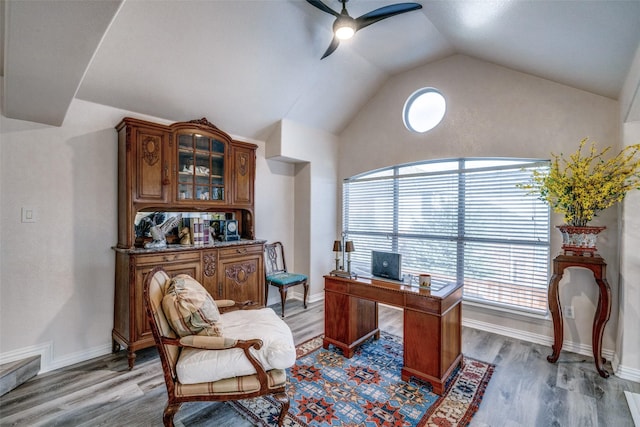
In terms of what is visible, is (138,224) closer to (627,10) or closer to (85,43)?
(85,43)

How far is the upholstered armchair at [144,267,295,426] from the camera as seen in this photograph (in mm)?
1765

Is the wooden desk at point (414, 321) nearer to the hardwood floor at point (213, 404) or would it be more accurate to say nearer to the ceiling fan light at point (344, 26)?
the hardwood floor at point (213, 404)

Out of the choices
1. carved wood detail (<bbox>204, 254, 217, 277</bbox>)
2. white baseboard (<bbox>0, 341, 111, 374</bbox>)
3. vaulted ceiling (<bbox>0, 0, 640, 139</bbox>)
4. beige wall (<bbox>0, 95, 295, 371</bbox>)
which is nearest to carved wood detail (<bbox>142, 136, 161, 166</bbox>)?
beige wall (<bbox>0, 95, 295, 371</bbox>)

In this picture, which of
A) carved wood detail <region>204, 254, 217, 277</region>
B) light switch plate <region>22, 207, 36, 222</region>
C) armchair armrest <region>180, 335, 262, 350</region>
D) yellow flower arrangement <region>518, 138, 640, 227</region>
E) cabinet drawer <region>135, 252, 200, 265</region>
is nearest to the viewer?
armchair armrest <region>180, 335, 262, 350</region>

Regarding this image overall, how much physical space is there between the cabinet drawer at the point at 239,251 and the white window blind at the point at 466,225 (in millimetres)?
1361

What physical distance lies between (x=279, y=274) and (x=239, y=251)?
3.26 feet

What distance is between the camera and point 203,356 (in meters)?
1.80

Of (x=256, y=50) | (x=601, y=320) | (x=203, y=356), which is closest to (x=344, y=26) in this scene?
(x=256, y=50)

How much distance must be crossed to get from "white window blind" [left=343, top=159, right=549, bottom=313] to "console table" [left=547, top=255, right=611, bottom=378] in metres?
0.52

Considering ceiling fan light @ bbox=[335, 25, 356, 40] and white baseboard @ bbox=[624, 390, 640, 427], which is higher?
ceiling fan light @ bbox=[335, 25, 356, 40]

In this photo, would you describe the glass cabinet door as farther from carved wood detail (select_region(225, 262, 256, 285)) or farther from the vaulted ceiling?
carved wood detail (select_region(225, 262, 256, 285))

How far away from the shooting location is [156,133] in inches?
115

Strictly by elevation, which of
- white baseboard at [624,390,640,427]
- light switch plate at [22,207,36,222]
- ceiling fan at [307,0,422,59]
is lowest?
white baseboard at [624,390,640,427]

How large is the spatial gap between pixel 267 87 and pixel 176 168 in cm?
148
